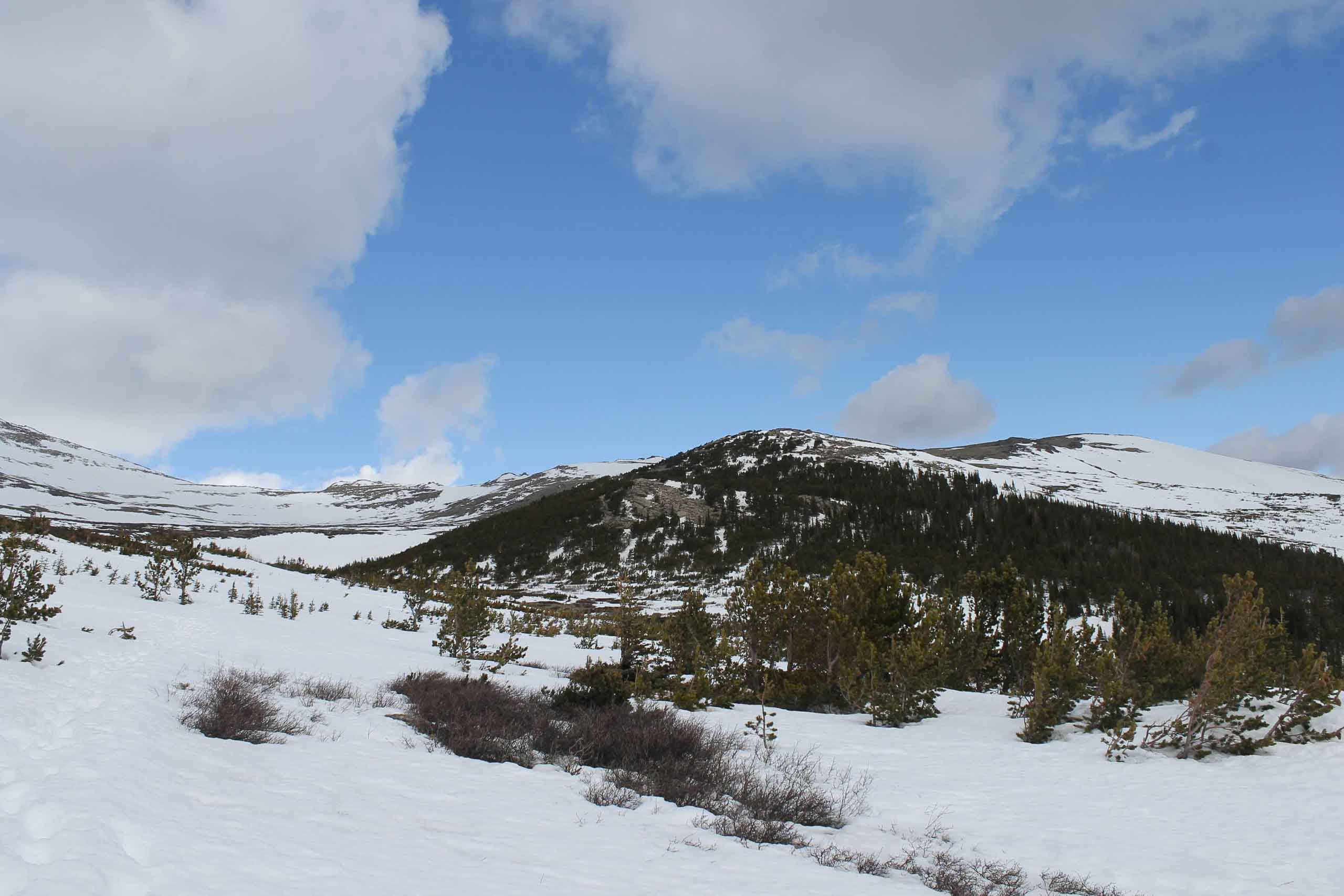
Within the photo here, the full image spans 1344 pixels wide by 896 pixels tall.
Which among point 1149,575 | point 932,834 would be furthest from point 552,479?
point 932,834

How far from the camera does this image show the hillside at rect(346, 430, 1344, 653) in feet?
105

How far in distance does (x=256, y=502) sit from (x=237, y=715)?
166m

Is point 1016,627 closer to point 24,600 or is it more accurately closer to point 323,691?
point 323,691

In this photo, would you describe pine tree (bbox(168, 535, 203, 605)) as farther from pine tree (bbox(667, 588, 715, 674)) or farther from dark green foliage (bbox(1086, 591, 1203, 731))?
dark green foliage (bbox(1086, 591, 1203, 731))

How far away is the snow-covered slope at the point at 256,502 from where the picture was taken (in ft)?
203

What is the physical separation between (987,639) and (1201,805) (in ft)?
24.2

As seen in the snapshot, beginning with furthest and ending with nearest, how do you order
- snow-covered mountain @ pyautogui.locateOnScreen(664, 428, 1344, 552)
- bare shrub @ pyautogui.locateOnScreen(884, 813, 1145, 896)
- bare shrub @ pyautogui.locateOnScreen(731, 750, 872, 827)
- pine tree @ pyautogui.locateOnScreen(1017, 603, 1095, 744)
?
1. snow-covered mountain @ pyautogui.locateOnScreen(664, 428, 1344, 552)
2. pine tree @ pyautogui.locateOnScreen(1017, 603, 1095, 744)
3. bare shrub @ pyautogui.locateOnScreen(731, 750, 872, 827)
4. bare shrub @ pyautogui.locateOnScreen(884, 813, 1145, 896)

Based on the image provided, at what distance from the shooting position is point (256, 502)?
147250mm

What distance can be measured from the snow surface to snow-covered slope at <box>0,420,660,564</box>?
1859 inches

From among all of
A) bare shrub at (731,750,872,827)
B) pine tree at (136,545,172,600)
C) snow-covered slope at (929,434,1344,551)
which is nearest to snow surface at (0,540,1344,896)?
bare shrub at (731,750,872,827)

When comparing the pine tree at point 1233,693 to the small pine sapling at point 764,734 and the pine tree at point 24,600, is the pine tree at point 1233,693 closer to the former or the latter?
the small pine sapling at point 764,734

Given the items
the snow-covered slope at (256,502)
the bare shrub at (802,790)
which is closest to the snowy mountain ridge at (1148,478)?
the snow-covered slope at (256,502)

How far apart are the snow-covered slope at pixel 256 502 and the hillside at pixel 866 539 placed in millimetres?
15285

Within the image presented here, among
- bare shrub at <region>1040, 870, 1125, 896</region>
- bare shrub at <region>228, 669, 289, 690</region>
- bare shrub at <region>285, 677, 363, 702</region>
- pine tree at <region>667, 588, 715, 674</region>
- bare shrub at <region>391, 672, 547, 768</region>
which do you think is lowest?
bare shrub at <region>1040, 870, 1125, 896</region>
